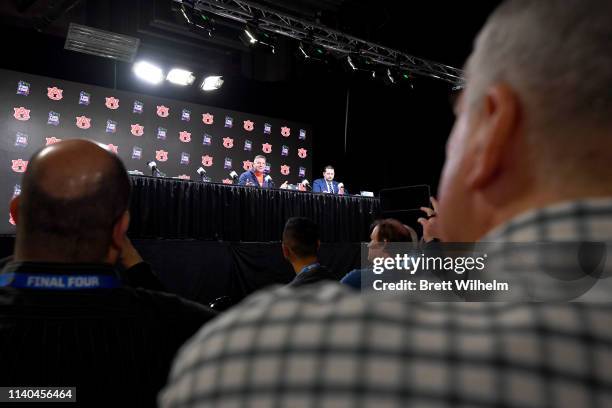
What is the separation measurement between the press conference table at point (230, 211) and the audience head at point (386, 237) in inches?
130

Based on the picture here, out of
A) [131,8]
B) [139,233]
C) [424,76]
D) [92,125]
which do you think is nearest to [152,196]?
[139,233]

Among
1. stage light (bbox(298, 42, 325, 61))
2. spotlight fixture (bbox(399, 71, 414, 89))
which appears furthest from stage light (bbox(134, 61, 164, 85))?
spotlight fixture (bbox(399, 71, 414, 89))

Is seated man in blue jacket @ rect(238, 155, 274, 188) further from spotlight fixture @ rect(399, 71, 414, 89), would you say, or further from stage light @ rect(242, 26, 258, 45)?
spotlight fixture @ rect(399, 71, 414, 89)

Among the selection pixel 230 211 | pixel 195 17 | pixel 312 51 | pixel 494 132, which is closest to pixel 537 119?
pixel 494 132

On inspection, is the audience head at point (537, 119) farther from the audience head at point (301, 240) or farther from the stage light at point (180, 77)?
the stage light at point (180, 77)

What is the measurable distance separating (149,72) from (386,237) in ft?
23.0

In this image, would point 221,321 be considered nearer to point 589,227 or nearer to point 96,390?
point 589,227

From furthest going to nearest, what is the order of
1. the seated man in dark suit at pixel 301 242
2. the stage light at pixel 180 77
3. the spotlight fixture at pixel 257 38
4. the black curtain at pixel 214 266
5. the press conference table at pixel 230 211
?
1. the stage light at pixel 180 77
2. the spotlight fixture at pixel 257 38
3. the press conference table at pixel 230 211
4. the black curtain at pixel 214 266
5. the seated man in dark suit at pixel 301 242

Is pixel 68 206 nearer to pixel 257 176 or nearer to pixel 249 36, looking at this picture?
pixel 249 36

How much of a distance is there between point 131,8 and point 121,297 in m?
8.08

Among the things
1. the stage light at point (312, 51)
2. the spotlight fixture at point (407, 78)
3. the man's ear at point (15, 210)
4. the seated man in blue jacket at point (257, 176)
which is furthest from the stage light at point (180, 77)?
the man's ear at point (15, 210)

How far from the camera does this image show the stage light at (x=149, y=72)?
8117mm

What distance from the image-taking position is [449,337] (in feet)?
1.06

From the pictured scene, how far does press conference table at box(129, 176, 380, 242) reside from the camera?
5.24 metres
